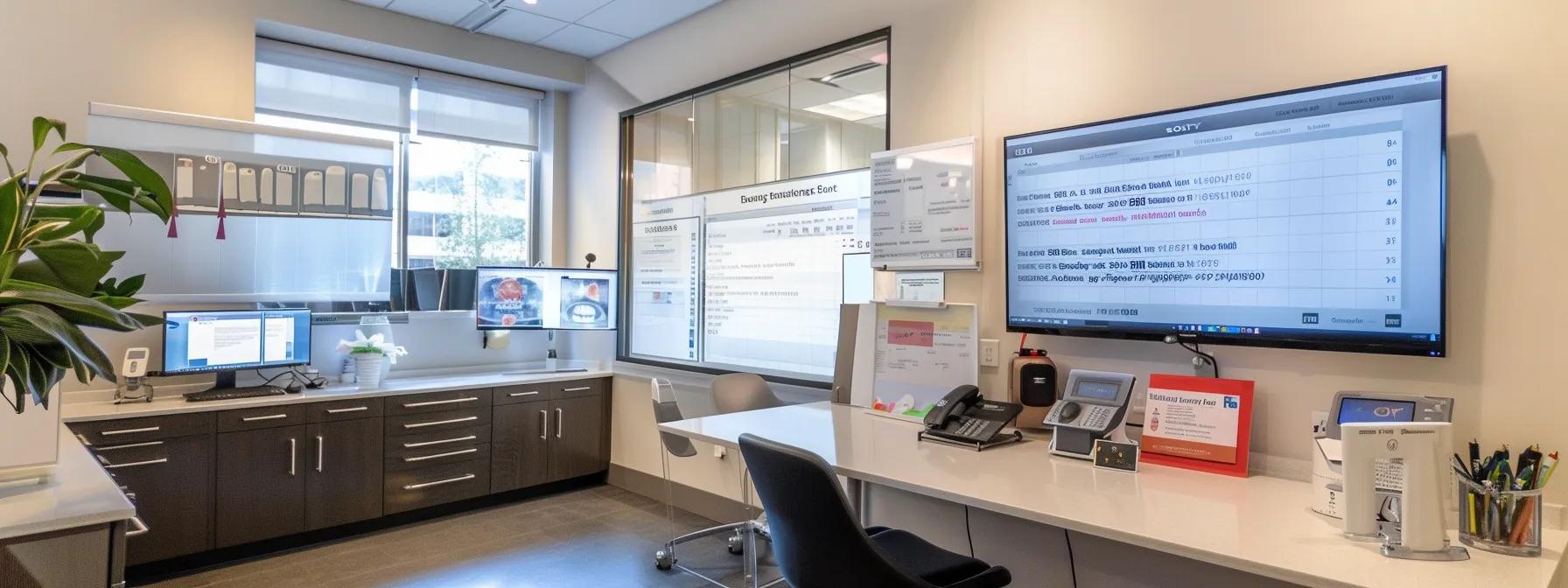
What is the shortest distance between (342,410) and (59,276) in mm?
2850

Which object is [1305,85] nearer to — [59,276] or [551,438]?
[59,276]

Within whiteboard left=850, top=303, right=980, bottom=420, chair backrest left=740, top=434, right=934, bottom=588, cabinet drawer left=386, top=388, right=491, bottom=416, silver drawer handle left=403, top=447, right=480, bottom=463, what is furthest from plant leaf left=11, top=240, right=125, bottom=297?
silver drawer handle left=403, top=447, right=480, bottom=463

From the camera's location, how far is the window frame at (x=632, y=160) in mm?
3664

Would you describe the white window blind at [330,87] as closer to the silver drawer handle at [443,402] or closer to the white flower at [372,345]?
the white flower at [372,345]

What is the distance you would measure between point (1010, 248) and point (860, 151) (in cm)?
109

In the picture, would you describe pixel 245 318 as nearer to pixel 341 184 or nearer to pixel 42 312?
pixel 341 184

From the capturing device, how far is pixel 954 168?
10.3ft

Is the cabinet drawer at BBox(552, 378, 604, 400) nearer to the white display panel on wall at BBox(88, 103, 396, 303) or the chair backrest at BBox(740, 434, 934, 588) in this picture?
the white display panel on wall at BBox(88, 103, 396, 303)

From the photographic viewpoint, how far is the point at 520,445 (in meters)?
4.81

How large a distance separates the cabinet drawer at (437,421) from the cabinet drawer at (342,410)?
0.37 feet

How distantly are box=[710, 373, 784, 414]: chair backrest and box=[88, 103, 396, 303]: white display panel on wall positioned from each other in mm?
2173

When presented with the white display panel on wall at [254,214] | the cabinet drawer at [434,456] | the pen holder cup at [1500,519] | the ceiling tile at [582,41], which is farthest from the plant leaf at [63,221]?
the ceiling tile at [582,41]

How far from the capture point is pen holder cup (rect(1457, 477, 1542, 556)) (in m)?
1.60

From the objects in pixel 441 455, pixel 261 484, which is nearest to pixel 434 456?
pixel 441 455
